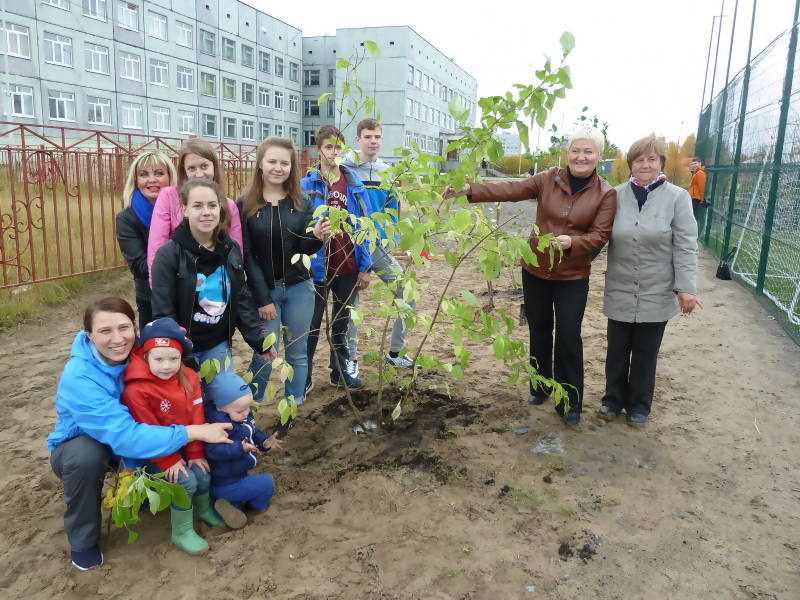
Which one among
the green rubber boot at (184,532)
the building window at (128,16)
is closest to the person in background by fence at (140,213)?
the green rubber boot at (184,532)

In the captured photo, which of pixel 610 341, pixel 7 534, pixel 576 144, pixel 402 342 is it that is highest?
pixel 576 144

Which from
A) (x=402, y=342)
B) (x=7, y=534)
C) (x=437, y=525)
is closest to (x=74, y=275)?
(x=402, y=342)

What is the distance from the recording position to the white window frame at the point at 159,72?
26.9 m

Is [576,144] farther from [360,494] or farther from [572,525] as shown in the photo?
[360,494]

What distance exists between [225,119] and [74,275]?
93.6 feet

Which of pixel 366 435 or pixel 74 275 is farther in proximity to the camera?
pixel 74 275

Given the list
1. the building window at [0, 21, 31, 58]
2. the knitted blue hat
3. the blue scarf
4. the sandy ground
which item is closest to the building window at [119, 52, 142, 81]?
the building window at [0, 21, 31, 58]

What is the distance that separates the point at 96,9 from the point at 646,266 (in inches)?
1088

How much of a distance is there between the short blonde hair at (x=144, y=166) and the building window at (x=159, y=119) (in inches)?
1077

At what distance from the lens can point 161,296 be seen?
2432 millimetres

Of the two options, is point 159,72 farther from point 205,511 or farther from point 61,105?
point 205,511

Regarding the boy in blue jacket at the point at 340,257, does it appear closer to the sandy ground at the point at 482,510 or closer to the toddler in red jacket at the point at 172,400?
the sandy ground at the point at 482,510

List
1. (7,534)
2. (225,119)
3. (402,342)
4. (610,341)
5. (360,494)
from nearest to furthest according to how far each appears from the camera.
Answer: (7,534) < (360,494) < (610,341) < (402,342) < (225,119)

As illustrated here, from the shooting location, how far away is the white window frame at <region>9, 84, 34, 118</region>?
21438mm
